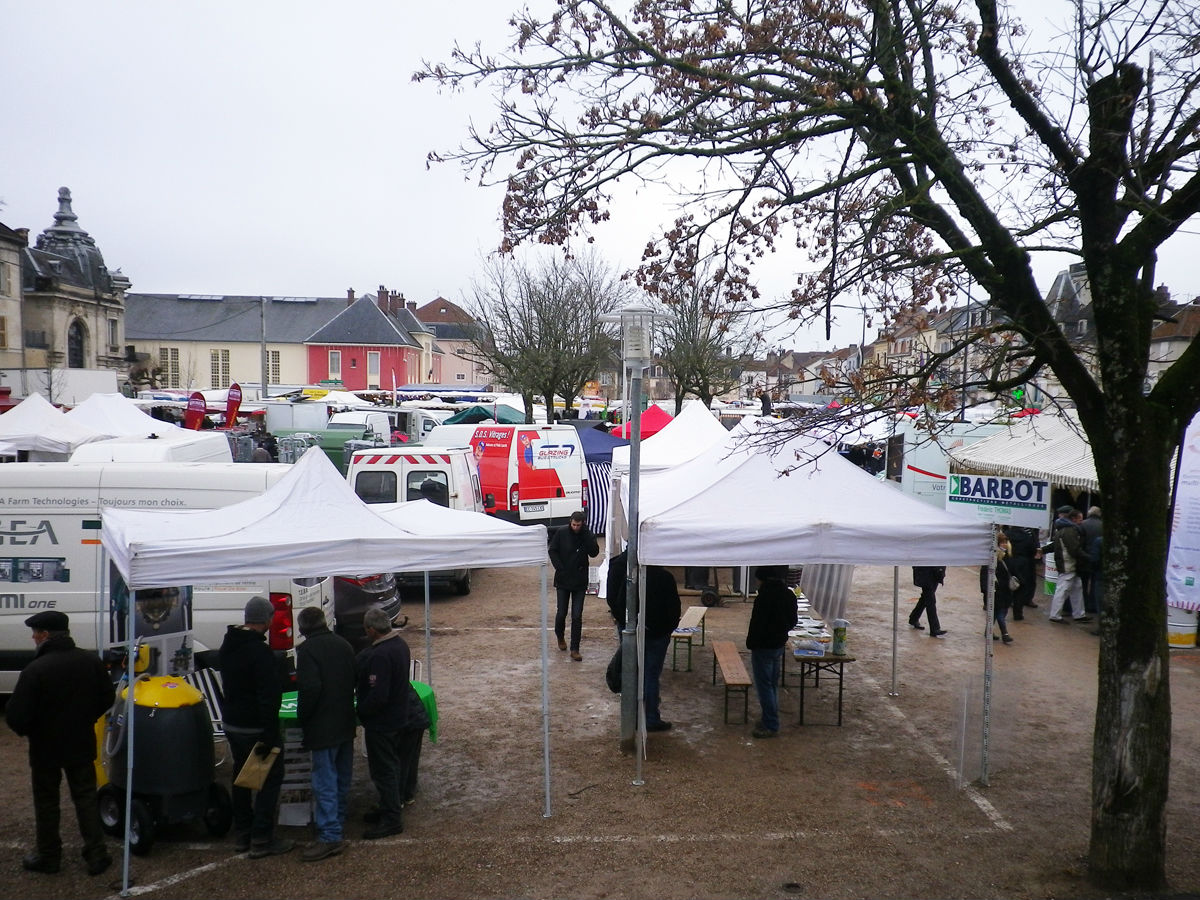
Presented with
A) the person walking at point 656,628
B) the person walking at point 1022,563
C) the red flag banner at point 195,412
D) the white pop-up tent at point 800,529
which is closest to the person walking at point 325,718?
the white pop-up tent at point 800,529

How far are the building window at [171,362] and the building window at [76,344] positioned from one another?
20.5m

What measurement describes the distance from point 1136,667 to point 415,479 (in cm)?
1080

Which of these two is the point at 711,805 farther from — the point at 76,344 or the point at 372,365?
the point at 372,365

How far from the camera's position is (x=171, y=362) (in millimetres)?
80000

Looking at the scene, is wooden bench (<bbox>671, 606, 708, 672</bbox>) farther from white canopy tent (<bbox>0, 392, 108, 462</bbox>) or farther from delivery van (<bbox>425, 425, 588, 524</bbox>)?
white canopy tent (<bbox>0, 392, 108, 462</bbox>)

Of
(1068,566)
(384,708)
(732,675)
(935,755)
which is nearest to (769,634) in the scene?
(732,675)

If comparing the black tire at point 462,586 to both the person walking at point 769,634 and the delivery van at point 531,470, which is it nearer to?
the delivery van at point 531,470

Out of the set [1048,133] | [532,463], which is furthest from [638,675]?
[532,463]

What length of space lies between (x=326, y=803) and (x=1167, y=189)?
6.60m

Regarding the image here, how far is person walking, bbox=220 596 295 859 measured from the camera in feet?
19.9

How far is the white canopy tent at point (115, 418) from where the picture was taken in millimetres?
21547

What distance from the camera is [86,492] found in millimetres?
8820

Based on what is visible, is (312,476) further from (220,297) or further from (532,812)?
(220,297)

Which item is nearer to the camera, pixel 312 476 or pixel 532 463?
pixel 312 476
